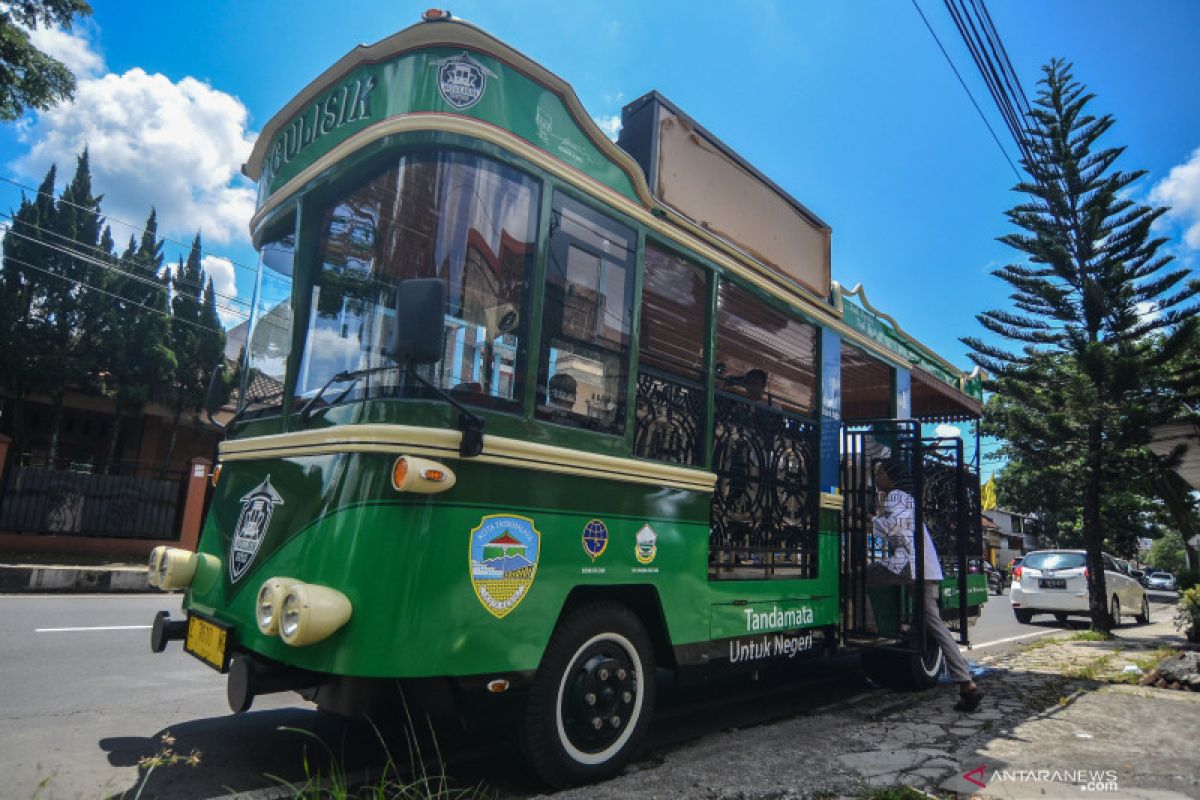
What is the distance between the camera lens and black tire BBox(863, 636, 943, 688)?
6270 millimetres

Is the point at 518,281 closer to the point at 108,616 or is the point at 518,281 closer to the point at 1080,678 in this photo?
the point at 1080,678

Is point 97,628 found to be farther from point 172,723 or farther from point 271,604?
point 271,604

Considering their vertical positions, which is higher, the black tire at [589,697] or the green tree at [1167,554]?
the green tree at [1167,554]

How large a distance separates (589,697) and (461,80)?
9.79 ft

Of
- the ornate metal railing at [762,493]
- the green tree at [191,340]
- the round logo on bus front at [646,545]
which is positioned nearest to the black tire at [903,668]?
the ornate metal railing at [762,493]

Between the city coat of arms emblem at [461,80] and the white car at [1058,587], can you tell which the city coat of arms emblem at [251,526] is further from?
the white car at [1058,587]

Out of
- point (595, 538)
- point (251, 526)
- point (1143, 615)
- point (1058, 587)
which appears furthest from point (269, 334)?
point (1143, 615)

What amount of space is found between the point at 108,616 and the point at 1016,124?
12102 mm

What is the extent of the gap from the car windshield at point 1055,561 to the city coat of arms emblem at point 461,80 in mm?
15217

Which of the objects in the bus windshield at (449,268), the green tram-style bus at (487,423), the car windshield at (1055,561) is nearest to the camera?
the green tram-style bus at (487,423)

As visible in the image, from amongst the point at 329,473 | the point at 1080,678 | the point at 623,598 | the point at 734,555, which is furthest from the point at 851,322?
the point at 329,473

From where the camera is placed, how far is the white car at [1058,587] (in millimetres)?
13953

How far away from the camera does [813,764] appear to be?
153 inches

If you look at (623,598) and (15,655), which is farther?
(15,655)
